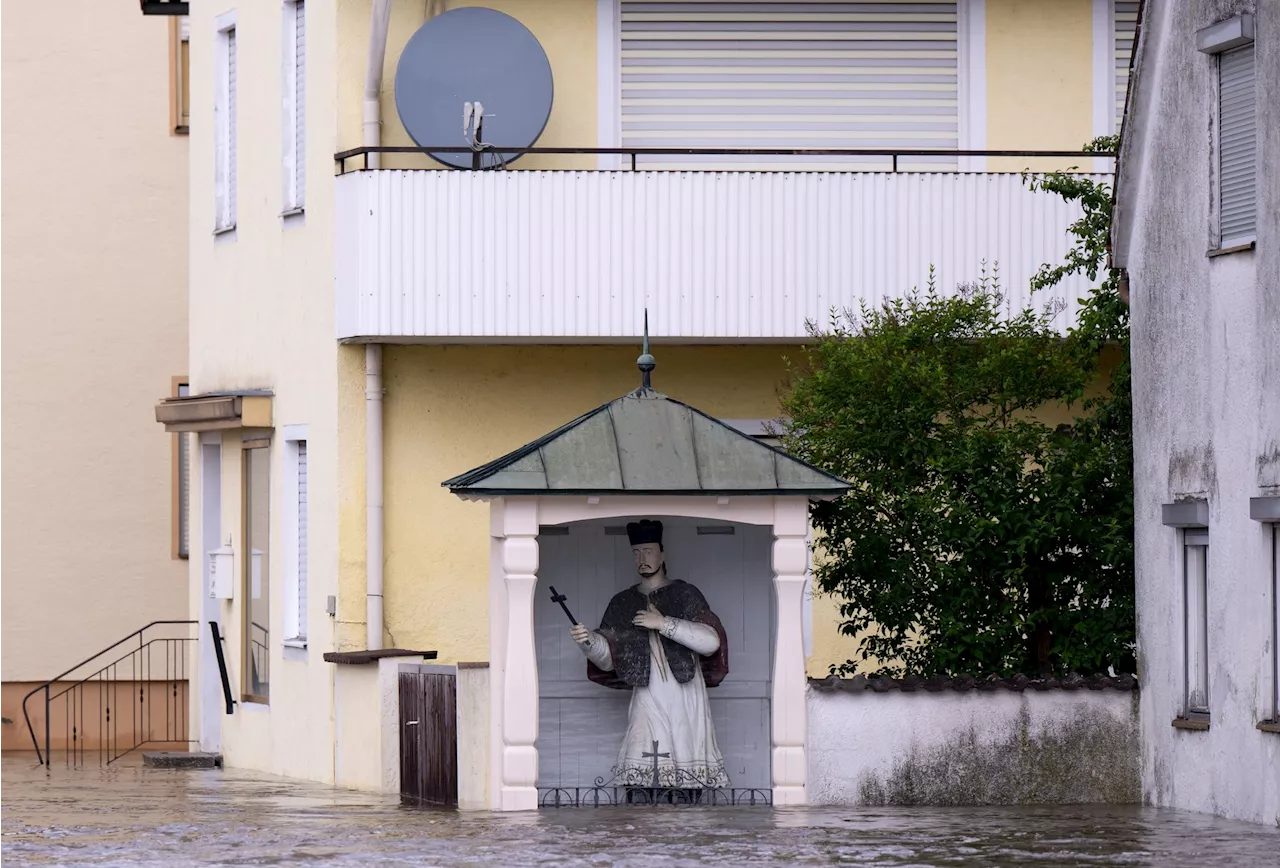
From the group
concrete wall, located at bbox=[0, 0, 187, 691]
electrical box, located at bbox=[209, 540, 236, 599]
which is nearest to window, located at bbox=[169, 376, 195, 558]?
concrete wall, located at bbox=[0, 0, 187, 691]

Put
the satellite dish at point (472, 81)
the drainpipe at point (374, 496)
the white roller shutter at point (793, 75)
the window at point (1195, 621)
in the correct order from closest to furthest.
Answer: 1. the window at point (1195, 621)
2. the satellite dish at point (472, 81)
3. the drainpipe at point (374, 496)
4. the white roller shutter at point (793, 75)

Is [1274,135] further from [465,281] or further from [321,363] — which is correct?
[321,363]

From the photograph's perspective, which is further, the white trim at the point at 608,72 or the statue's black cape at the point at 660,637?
the white trim at the point at 608,72

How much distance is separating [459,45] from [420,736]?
638 cm

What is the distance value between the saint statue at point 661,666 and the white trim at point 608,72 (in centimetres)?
593

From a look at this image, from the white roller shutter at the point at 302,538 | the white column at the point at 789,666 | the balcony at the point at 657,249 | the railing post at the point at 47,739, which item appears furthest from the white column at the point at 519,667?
the railing post at the point at 47,739

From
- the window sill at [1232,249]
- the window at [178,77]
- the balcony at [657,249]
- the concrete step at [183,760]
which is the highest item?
the window at [178,77]

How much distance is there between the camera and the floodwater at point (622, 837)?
49.1 ft

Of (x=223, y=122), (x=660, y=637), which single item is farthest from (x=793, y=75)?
(x=660, y=637)

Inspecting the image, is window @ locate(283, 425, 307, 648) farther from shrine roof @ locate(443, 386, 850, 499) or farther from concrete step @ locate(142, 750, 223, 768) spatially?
shrine roof @ locate(443, 386, 850, 499)

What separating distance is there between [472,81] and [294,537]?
4.43 m

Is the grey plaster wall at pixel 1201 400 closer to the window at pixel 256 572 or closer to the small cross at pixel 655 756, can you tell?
the small cross at pixel 655 756

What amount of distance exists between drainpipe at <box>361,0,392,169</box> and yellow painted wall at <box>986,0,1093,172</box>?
528cm

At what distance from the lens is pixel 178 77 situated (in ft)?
104
